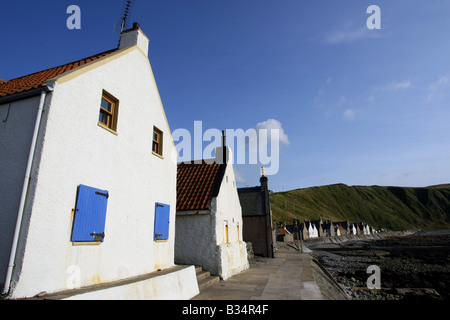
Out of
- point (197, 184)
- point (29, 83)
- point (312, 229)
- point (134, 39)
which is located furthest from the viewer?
point (312, 229)

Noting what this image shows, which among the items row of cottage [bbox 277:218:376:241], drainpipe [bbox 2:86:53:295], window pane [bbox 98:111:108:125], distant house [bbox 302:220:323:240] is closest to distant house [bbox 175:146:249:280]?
window pane [bbox 98:111:108:125]

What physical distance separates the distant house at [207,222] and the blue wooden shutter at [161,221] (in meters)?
2.96

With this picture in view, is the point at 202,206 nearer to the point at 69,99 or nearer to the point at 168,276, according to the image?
the point at 168,276

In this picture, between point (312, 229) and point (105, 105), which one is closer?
point (105, 105)

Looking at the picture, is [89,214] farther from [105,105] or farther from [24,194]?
[105,105]

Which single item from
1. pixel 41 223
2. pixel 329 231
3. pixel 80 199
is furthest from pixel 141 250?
pixel 329 231

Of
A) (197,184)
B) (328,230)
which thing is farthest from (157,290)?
(328,230)

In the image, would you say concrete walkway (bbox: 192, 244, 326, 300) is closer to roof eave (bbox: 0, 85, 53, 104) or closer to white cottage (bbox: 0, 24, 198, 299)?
white cottage (bbox: 0, 24, 198, 299)

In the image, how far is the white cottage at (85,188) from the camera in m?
5.52

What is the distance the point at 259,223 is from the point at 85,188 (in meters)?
23.3

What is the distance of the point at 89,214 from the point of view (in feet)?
22.4

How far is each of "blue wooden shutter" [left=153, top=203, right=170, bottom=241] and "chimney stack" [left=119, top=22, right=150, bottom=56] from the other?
6651 mm

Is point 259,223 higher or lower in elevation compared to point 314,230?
higher

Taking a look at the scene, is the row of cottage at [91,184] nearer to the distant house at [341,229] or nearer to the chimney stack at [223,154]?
the chimney stack at [223,154]
